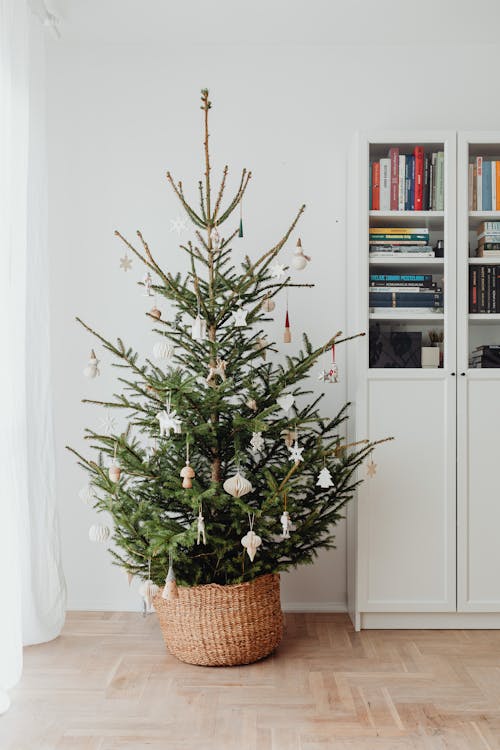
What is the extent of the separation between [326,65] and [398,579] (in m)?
2.29

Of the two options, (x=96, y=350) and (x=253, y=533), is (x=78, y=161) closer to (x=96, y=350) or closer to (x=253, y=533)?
(x=96, y=350)

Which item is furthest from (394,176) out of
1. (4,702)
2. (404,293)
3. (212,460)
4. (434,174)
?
(4,702)

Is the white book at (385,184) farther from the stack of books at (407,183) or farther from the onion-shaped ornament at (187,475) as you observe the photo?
the onion-shaped ornament at (187,475)

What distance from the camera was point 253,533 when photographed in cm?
241

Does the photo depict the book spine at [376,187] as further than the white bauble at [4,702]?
Yes

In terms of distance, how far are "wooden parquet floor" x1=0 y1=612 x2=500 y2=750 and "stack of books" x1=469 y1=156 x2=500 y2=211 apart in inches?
69.5

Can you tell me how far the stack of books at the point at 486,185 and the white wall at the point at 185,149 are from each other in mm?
383

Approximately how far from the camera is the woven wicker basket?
251cm

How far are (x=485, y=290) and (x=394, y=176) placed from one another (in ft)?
1.97

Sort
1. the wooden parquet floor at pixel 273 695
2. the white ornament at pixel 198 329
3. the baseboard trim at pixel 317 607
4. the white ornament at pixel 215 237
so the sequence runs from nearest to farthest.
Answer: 1. the wooden parquet floor at pixel 273 695
2. the white ornament at pixel 198 329
3. the white ornament at pixel 215 237
4. the baseboard trim at pixel 317 607

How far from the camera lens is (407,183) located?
2920 millimetres

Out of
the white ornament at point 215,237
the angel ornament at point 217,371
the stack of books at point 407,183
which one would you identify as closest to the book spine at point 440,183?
the stack of books at point 407,183

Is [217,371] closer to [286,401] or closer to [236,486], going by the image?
[286,401]

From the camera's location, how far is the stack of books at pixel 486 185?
9.60ft
